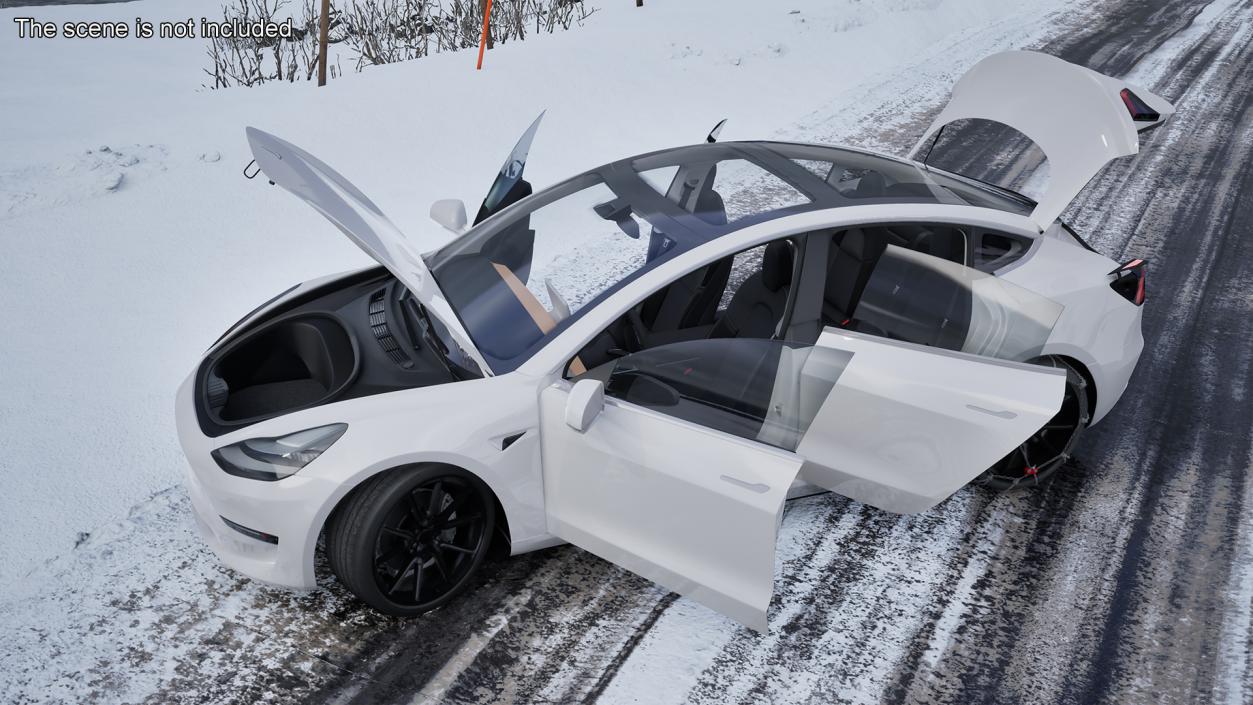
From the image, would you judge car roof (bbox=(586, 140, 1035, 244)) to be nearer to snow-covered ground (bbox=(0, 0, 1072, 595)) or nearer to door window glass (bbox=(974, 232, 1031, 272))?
door window glass (bbox=(974, 232, 1031, 272))

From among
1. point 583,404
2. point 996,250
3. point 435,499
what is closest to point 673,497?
point 583,404

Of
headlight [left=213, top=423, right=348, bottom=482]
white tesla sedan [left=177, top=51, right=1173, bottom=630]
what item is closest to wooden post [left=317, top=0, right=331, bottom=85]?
white tesla sedan [left=177, top=51, right=1173, bottom=630]

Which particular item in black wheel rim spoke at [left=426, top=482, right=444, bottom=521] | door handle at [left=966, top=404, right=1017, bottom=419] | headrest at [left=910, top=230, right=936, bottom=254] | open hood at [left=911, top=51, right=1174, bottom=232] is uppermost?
open hood at [left=911, top=51, right=1174, bottom=232]

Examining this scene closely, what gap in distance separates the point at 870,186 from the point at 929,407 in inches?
44.3

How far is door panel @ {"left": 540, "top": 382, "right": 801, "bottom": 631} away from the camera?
11.5 feet

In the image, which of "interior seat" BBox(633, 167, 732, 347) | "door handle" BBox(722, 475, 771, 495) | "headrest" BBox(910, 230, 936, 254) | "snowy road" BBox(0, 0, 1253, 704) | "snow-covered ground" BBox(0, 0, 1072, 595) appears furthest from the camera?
"snow-covered ground" BBox(0, 0, 1072, 595)

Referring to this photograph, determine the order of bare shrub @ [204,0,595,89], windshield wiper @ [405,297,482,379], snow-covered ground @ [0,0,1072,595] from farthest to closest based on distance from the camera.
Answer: bare shrub @ [204,0,595,89], snow-covered ground @ [0,0,1072,595], windshield wiper @ [405,297,482,379]

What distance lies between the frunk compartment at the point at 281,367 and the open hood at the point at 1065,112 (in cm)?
317

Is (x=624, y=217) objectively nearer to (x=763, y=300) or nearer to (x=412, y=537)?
(x=763, y=300)

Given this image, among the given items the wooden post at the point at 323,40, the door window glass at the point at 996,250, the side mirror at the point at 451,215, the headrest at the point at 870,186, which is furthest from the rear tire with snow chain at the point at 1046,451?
the wooden post at the point at 323,40

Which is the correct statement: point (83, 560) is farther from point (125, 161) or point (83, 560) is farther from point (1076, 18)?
point (1076, 18)

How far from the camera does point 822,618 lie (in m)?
4.05

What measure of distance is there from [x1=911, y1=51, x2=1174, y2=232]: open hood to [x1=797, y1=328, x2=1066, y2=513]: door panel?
1.18m

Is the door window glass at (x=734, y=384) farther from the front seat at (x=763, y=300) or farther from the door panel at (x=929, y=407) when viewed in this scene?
the front seat at (x=763, y=300)
